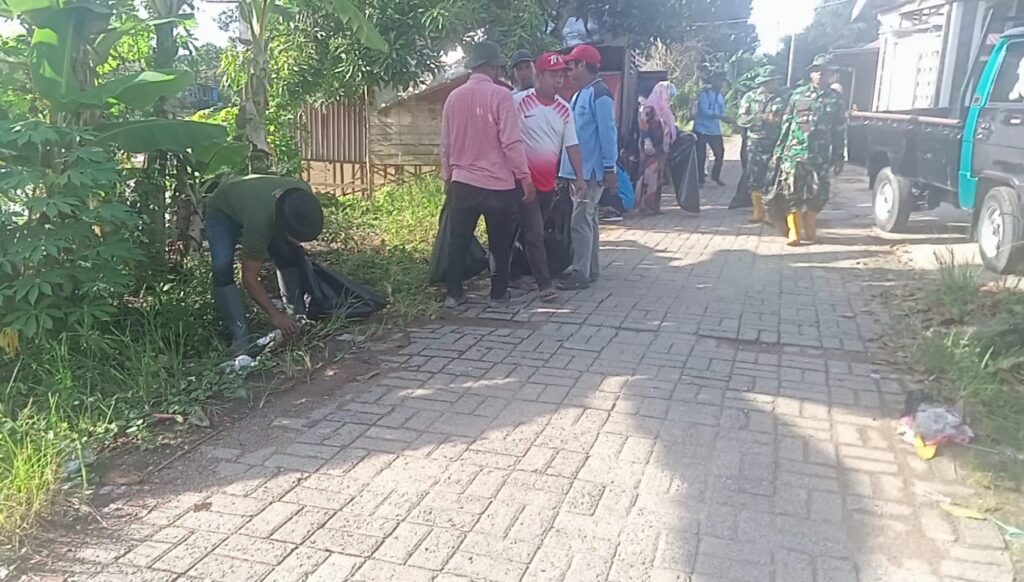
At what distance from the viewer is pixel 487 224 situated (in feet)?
20.0

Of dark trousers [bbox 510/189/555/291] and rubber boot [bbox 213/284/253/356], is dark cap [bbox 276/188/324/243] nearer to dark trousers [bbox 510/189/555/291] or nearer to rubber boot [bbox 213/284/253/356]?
rubber boot [bbox 213/284/253/356]

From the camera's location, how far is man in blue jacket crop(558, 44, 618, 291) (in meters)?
6.71

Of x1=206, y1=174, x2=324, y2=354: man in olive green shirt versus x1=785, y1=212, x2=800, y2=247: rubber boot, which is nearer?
x1=206, y1=174, x2=324, y2=354: man in olive green shirt

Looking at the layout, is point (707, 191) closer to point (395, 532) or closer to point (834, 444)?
point (834, 444)

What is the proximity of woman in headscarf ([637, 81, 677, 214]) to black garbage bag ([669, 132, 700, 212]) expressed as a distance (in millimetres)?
120

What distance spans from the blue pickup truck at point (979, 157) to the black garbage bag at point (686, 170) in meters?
2.41

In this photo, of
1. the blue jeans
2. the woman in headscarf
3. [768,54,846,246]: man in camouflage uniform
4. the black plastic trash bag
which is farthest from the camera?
the woman in headscarf

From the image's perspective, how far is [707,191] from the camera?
13.5 meters

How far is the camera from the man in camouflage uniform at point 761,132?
10133 millimetres

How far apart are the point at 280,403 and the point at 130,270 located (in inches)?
54.4

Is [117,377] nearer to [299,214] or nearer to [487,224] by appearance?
[299,214]

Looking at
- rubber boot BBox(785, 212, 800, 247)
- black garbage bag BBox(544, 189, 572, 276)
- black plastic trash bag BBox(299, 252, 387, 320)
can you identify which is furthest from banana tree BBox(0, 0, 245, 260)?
rubber boot BBox(785, 212, 800, 247)

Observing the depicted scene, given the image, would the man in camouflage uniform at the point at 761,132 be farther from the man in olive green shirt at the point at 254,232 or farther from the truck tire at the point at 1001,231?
the man in olive green shirt at the point at 254,232

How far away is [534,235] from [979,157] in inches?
176
